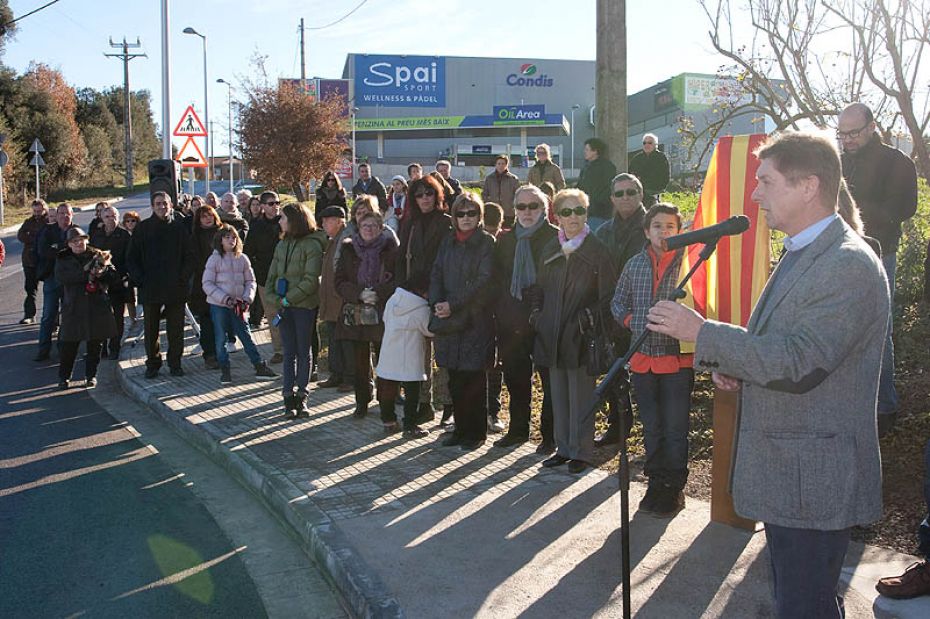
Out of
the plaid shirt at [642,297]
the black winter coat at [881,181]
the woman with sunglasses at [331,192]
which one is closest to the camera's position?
the plaid shirt at [642,297]

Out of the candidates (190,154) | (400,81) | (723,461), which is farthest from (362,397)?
(400,81)

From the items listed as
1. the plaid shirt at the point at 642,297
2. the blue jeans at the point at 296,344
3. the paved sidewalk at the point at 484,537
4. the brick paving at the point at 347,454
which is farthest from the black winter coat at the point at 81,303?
the plaid shirt at the point at 642,297

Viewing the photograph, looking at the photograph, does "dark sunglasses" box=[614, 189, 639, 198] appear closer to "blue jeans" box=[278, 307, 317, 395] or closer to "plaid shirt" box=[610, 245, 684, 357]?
"plaid shirt" box=[610, 245, 684, 357]

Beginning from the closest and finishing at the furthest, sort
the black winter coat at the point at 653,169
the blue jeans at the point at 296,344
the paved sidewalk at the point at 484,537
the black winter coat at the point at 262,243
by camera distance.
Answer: the paved sidewalk at the point at 484,537 < the blue jeans at the point at 296,344 < the black winter coat at the point at 653,169 < the black winter coat at the point at 262,243

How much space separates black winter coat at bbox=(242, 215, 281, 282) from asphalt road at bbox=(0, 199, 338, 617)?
308cm

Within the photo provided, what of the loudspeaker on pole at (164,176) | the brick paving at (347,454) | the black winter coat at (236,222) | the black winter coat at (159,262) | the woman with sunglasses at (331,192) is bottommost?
the brick paving at (347,454)

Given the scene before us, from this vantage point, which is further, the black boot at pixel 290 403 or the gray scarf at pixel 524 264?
the black boot at pixel 290 403

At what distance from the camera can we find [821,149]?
102 inches

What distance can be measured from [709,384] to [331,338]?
4057mm

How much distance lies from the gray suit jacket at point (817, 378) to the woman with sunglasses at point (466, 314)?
166 inches

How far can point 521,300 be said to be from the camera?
6711 mm

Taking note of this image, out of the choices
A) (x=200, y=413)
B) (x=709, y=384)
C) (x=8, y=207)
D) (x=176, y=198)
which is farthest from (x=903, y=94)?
(x=8, y=207)

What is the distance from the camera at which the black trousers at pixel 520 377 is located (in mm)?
6902

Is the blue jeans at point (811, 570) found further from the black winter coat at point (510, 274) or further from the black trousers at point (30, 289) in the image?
the black trousers at point (30, 289)
